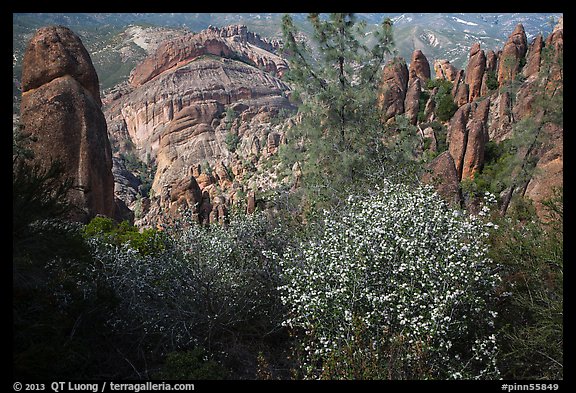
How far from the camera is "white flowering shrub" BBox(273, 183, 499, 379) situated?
5.16 metres

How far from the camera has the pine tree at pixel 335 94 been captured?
10602 millimetres

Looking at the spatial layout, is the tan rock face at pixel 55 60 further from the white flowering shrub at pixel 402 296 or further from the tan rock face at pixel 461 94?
the tan rock face at pixel 461 94

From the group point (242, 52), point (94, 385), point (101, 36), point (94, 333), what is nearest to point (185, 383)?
point (94, 385)

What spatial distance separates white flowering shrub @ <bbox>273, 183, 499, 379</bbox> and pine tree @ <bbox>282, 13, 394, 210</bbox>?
448 cm

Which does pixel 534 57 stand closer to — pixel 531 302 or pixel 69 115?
pixel 69 115

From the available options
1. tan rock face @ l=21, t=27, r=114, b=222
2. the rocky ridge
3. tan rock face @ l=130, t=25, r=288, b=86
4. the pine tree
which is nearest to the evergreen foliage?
the pine tree

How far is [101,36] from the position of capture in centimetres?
16688

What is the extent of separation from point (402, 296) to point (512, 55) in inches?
1639

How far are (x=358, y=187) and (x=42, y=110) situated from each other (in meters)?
9.82

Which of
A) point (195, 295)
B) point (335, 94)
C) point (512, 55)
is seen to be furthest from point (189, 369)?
point (512, 55)

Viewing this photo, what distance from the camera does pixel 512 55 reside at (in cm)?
3941

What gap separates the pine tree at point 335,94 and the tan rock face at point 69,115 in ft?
20.7

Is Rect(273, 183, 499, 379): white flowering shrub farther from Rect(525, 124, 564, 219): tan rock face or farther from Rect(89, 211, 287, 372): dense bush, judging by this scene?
Rect(525, 124, 564, 219): tan rock face

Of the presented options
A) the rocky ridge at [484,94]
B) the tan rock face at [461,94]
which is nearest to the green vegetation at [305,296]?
the rocky ridge at [484,94]
